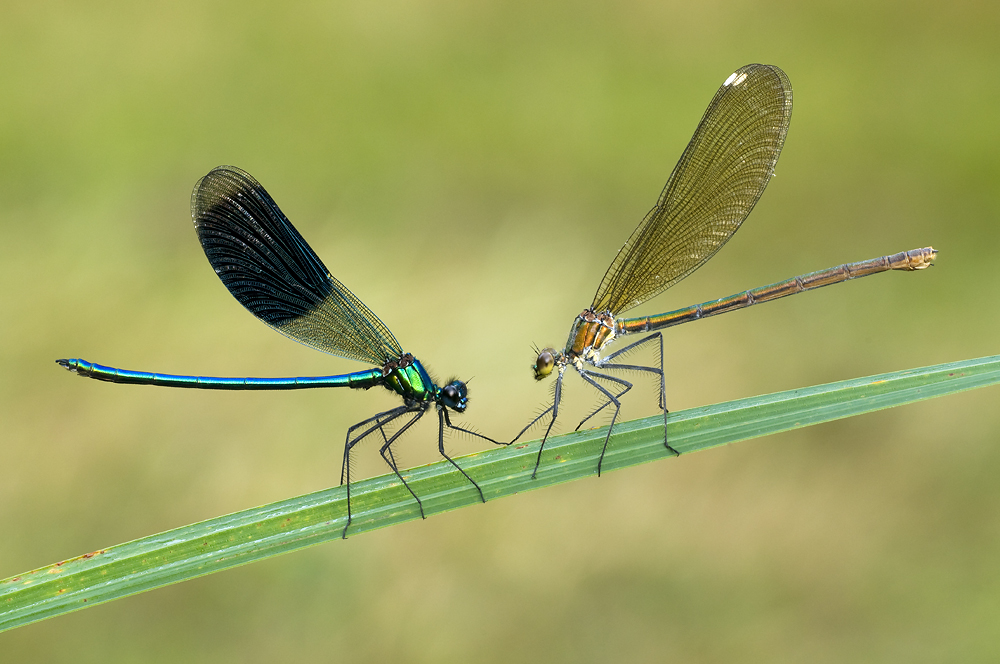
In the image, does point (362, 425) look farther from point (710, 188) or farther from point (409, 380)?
point (710, 188)

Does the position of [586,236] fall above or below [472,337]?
above

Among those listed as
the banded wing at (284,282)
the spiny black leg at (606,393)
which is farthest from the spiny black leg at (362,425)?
the spiny black leg at (606,393)

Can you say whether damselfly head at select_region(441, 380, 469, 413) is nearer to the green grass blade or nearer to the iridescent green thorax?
the iridescent green thorax

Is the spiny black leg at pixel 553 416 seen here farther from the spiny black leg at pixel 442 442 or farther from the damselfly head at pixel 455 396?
the damselfly head at pixel 455 396

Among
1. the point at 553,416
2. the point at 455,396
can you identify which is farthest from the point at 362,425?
the point at 553,416

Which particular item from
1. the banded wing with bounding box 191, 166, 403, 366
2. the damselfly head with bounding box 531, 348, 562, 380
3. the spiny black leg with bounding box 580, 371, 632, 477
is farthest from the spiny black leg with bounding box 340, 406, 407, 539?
the spiny black leg with bounding box 580, 371, 632, 477

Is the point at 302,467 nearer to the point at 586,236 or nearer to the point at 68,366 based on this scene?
the point at 68,366

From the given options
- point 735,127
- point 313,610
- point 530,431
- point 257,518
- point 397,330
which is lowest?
point 313,610

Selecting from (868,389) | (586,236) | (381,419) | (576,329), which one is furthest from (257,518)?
(586,236)
